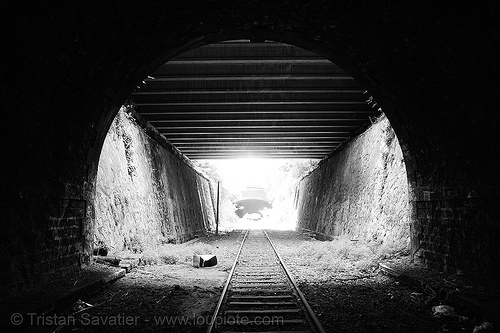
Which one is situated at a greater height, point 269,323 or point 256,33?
point 256,33

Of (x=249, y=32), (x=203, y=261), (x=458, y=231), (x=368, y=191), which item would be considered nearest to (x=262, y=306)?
(x=458, y=231)

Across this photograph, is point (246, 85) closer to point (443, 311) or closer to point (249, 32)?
point (249, 32)

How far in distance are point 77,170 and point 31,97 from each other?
2101 millimetres

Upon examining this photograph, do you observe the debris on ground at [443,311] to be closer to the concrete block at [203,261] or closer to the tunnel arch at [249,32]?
the tunnel arch at [249,32]

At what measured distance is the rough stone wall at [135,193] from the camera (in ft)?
30.3

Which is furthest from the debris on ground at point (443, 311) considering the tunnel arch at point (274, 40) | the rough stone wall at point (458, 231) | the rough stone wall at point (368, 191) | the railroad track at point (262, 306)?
the rough stone wall at point (368, 191)

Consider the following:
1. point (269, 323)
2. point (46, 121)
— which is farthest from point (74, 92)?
point (269, 323)

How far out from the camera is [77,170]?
6449 millimetres

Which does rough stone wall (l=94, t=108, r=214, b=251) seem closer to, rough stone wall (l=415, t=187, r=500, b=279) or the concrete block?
the concrete block

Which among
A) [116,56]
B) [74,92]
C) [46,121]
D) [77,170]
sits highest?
[116,56]

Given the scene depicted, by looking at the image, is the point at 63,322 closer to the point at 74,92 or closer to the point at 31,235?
the point at 31,235

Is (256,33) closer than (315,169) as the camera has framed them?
Yes

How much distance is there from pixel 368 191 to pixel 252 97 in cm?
540

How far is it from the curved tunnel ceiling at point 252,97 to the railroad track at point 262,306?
4.78 meters
